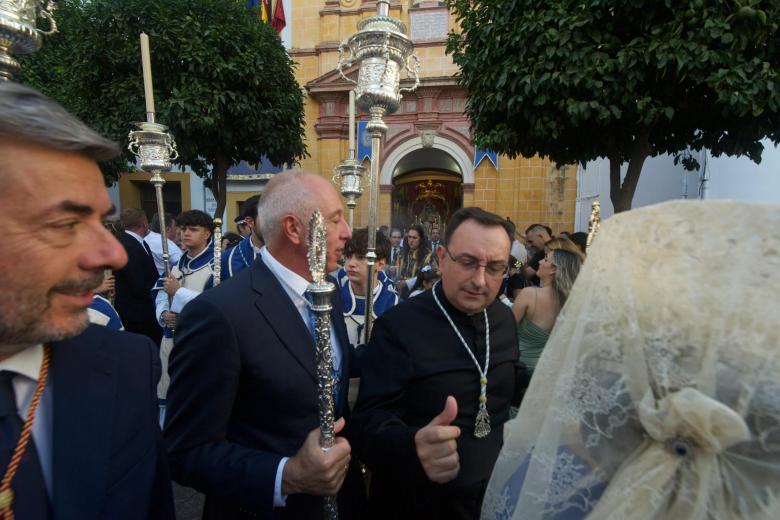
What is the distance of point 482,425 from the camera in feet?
5.72

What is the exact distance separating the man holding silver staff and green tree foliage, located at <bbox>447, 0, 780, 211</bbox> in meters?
3.74

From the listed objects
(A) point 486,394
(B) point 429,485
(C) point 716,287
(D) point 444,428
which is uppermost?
(C) point 716,287

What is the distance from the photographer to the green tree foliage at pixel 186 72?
274 inches

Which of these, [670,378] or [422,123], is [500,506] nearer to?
[670,378]

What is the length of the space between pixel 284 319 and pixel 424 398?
65 cm

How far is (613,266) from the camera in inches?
33.5

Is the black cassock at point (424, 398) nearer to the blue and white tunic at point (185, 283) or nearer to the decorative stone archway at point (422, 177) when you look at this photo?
the blue and white tunic at point (185, 283)

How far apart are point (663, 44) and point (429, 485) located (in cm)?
425

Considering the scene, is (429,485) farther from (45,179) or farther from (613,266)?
(45,179)

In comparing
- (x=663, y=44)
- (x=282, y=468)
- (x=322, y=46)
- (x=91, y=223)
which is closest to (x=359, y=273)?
(x=282, y=468)

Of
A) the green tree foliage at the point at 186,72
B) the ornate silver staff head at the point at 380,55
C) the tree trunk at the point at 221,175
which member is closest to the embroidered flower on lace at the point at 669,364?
the ornate silver staff head at the point at 380,55

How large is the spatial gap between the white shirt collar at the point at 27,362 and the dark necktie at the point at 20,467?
2cm

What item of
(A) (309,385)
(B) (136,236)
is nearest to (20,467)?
(A) (309,385)

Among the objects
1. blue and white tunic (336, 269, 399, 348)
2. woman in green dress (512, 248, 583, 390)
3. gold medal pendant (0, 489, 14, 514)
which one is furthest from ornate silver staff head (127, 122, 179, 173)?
woman in green dress (512, 248, 583, 390)
